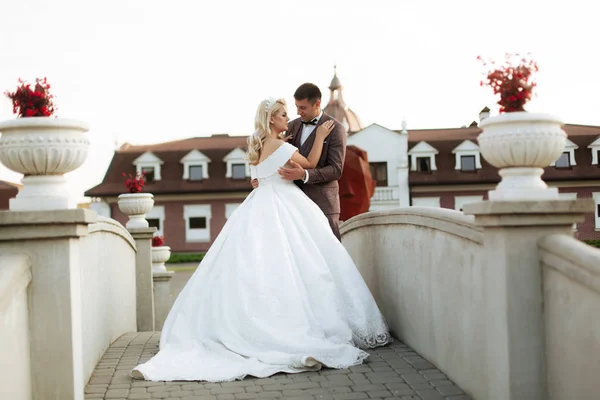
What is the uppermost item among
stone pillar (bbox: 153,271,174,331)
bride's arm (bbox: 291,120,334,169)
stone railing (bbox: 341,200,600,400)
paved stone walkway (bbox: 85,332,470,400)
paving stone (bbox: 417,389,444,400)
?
bride's arm (bbox: 291,120,334,169)

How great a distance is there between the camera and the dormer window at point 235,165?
44344mm

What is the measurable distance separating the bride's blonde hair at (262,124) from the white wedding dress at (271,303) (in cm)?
14

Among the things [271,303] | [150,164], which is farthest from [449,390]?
[150,164]

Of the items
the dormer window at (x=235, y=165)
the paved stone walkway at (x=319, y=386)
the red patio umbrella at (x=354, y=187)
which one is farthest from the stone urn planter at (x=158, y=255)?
the dormer window at (x=235, y=165)

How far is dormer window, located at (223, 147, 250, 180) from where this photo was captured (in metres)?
44.3

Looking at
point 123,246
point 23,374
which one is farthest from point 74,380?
point 123,246

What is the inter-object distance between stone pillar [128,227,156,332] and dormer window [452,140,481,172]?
3447 centimetres

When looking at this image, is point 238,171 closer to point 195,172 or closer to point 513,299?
point 195,172

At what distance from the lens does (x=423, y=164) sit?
44406mm

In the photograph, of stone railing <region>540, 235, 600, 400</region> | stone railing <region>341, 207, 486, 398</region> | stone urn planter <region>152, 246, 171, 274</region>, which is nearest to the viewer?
stone railing <region>540, 235, 600, 400</region>

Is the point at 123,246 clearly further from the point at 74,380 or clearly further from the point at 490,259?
the point at 490,259

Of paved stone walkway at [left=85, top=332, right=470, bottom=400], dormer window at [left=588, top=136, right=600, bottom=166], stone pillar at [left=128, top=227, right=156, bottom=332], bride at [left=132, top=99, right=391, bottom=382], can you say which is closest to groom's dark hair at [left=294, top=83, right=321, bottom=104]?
bride at [left=132, top=99, right=391, bottom=382]

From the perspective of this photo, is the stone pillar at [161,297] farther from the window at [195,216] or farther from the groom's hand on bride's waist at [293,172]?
the window at [195,216]

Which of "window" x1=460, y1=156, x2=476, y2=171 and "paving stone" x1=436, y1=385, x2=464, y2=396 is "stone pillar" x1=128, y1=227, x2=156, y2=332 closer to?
"paving stone" x1=436, y1=385, x2=464, y2=396
